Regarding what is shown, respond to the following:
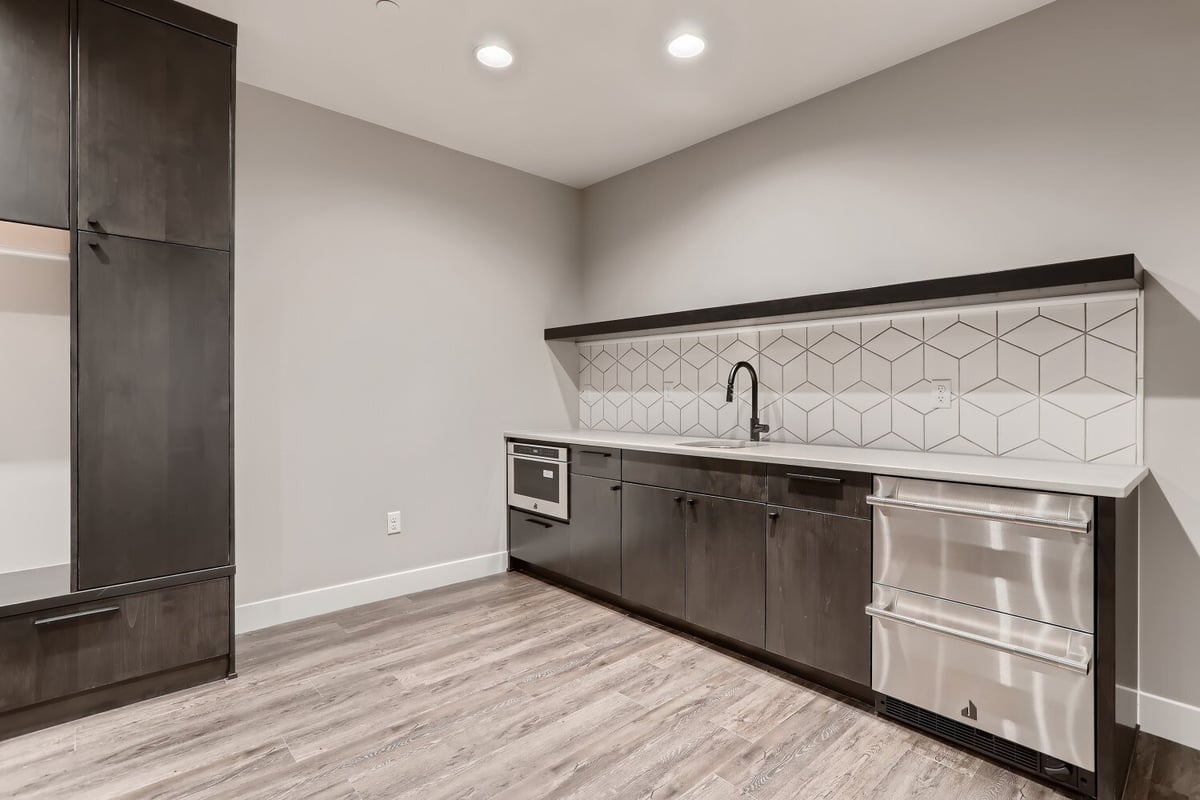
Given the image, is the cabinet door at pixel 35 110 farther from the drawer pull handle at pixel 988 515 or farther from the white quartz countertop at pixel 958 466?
the drawer pull handle at pixel 988 515

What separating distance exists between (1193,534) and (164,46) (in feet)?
12.7

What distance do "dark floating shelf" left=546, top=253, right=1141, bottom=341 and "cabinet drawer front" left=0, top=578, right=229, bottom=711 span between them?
2384mm

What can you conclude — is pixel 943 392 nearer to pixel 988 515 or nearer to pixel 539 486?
pixel 988 515

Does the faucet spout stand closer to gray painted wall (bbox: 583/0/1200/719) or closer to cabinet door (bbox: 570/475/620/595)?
gray painted wall (bbox: 583/0/1200/719)

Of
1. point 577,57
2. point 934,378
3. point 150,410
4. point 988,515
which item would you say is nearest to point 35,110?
point 150,410

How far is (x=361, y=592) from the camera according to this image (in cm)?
309

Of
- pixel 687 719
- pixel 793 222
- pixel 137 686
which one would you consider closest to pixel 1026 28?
pixel 793 222

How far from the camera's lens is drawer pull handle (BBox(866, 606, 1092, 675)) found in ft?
5.21

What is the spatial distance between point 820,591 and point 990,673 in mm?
552

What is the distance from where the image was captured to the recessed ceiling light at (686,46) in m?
2.39

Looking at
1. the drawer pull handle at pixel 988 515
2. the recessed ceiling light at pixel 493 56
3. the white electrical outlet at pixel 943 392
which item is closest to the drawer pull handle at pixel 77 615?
the recessed ceiling light at pixel 493 56

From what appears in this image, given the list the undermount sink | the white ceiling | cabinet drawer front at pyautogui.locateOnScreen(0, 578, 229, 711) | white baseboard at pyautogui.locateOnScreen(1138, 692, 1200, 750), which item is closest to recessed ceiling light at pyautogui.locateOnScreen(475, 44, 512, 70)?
the white ceiling

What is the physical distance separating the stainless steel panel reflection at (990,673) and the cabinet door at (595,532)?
4.27 ft

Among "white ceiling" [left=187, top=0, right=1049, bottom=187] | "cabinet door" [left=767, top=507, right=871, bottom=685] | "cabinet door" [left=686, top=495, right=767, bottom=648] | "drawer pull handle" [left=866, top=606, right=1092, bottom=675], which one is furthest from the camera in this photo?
"cabinet door" [left=686, top=495, right=767, bottom=648]
